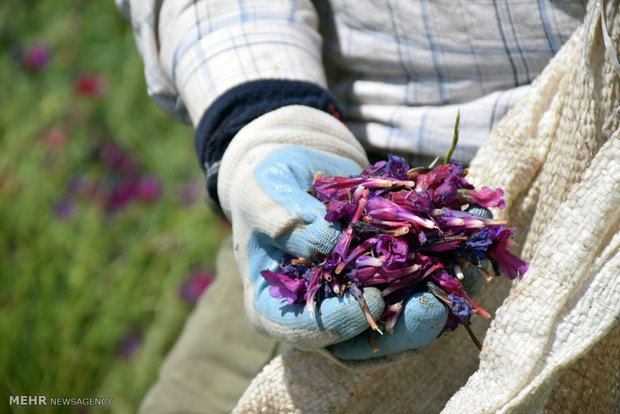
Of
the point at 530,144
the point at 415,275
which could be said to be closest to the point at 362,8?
the point at 530,144

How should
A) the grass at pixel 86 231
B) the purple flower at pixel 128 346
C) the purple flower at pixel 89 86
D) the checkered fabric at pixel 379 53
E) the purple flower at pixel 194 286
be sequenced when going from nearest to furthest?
the checkered fabric at pixel 379 53
the grass at pixel 86 231
the purple flower at pixel 128 346
the purple flower at pixel 194 286
the purple flower at pixel 89 86

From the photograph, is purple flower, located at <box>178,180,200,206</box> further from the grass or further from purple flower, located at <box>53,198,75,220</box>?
purple flower, located at <box>53,198,75,220</box>

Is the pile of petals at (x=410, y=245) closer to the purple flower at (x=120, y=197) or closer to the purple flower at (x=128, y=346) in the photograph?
the purple flower at (x=128, y=346)

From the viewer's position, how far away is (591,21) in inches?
30.9

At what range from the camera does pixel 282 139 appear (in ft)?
3.52

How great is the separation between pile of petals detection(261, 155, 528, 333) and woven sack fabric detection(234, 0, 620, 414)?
0.21 ft

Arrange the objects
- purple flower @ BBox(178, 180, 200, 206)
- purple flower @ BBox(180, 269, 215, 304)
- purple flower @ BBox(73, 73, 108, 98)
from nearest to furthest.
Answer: purple flower @ BBox(180, 269, 215, 304)
purple flower @ BBox(178, 180, 200, 206)
purple flower @ BBox(73, 73, 108, 98)

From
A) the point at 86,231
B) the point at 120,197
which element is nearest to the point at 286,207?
the point at 86,231

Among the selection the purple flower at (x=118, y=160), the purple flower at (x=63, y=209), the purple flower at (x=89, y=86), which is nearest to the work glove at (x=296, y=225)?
the purple flower at (x=63, y=209)

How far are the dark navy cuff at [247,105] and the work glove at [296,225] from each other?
40 mm

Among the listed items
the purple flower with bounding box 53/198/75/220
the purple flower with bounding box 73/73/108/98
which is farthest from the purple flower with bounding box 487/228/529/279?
the purple flower with bounding box 73/73/108/98

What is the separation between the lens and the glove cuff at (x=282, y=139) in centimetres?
107

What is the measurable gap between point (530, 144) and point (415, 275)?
336mm

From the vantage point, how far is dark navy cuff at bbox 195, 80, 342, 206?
3.79 feet
